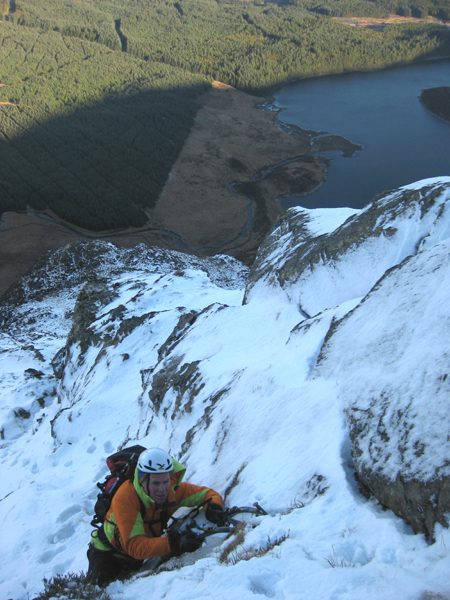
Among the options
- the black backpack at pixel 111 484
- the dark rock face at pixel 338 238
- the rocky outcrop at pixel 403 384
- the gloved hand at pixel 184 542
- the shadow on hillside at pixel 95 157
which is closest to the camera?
the rocky outcrop at pixel 403 384

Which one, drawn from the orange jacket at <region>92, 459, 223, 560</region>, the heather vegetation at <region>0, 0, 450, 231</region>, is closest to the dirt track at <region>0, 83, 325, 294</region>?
the heather vegetation at <region>0, 0, 450, 231</region>

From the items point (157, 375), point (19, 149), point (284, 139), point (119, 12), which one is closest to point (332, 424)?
point (157, 375)

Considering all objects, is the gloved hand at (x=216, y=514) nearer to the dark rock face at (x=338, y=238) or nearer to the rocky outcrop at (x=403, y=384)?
the rocky outcrop at (x=403, y=384)

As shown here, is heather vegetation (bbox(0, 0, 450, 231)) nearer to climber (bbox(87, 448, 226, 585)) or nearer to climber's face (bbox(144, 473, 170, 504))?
climber (bbox(87, 448, 226, 585))

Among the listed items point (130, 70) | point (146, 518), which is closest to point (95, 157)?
point (130, 70)

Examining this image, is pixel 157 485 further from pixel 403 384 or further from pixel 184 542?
pixel 403 384

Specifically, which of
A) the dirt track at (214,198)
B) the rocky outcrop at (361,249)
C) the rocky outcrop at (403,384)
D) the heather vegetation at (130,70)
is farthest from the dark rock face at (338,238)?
the heather vegetation at (130,70)

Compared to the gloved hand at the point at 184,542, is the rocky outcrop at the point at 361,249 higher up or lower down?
higher up
